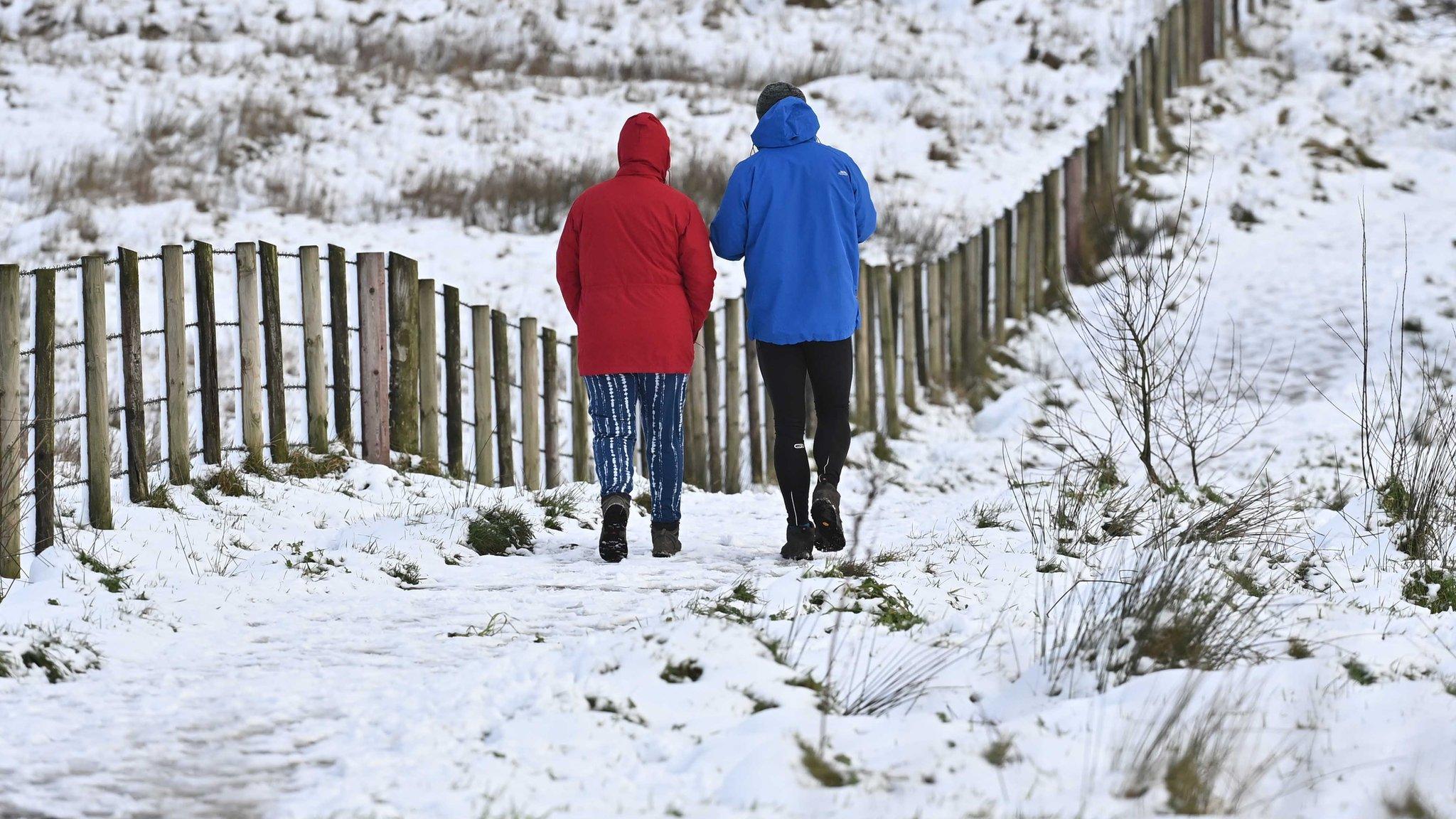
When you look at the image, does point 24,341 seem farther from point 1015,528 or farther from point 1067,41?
point 1067,41

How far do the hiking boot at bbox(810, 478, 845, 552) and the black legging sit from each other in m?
0.04

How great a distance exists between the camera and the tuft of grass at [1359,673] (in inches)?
125

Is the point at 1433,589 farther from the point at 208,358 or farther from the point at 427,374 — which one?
the point at 208,358

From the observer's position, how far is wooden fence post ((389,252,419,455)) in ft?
22.4

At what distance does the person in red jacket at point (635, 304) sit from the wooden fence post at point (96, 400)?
1.76 metres

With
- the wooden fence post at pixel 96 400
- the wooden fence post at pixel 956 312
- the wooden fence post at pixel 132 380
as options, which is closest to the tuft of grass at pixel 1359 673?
the wooden fence post at pixel 96 400

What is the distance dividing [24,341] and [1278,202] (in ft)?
38.7

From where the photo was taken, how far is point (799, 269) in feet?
16.6

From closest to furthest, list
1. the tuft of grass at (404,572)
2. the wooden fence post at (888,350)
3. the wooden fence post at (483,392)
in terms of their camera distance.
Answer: the tuft of grass at (404,572) → the wooden fence post at (483,392) → the wooden fence post at (888,350)

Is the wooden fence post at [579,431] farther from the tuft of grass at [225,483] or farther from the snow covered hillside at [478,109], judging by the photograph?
the snow covered hillside at [478,109]

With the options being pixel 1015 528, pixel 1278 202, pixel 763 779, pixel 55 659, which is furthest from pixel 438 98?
Answer: pixel 763 779

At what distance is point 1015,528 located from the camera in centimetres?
558

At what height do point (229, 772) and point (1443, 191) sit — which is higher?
point (1443, 191)

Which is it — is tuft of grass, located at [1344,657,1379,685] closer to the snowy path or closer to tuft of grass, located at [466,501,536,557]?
the snowy path
